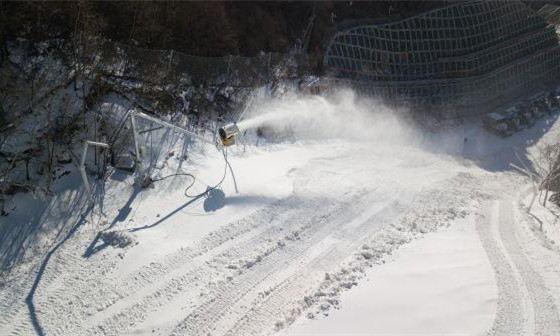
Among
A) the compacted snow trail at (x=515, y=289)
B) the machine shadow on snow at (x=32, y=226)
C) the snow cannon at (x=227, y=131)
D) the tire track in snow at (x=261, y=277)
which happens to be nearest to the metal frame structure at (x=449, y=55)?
the snow cannon at (x=227, y=131)

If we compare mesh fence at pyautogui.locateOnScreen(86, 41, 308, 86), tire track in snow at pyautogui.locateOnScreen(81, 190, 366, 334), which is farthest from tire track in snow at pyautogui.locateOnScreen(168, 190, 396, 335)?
mesh fence at pyautogui.locateOnScreen(86, 41, 308, 86)

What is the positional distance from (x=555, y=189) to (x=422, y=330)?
531 inches

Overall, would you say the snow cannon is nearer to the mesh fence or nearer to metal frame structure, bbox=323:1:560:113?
the mesh fence

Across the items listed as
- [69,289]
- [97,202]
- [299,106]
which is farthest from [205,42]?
[69,289]

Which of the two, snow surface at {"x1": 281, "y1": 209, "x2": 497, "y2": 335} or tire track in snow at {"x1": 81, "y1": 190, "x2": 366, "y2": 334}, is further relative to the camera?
snow surface at {"x1": 281, "y1": 209, "x2": 497, "y2": 335}

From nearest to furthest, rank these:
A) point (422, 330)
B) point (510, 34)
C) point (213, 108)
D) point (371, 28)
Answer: point (422, 330) < point (213, 108) < point (371, 28) < point (510, 34)

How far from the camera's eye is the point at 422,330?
10.2m

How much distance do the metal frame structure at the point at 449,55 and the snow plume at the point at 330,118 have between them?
4.31 ft

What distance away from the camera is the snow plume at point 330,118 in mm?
19234

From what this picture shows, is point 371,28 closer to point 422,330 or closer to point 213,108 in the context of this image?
point 213,108

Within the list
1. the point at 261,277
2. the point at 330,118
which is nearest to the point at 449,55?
the point at 330,118

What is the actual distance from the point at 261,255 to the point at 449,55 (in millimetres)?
19421

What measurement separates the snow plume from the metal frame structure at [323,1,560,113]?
131 cm

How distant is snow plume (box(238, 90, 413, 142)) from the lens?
1923 centimetres
